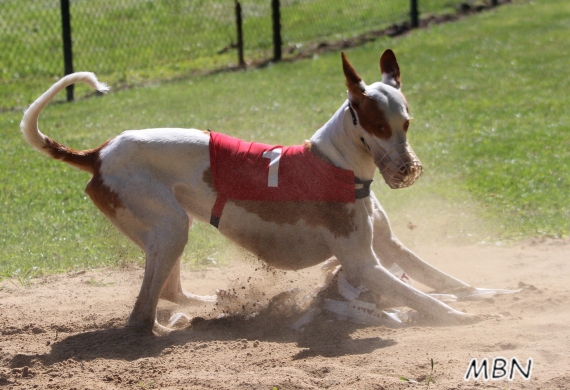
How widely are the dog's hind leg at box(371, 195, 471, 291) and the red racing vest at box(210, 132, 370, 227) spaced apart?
0.62m

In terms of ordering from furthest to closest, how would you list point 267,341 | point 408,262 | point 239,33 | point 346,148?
point 239,33 → point 408,262 → point 346,148 → point 267,341

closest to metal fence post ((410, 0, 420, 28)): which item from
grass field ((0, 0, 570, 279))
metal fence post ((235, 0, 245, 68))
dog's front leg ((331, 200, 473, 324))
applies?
grass field ((0, 0, 570, 279))

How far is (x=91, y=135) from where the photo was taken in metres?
10.5

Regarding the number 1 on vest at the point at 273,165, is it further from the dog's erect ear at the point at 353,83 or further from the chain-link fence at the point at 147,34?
the chain-link fence at the point at 147,34

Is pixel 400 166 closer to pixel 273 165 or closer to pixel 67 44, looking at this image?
pixel 273 165

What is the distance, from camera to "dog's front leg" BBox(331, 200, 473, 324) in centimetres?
492

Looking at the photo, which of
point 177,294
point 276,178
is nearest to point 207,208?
point 276,178

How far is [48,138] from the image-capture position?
5.17m

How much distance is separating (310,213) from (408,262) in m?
0.94

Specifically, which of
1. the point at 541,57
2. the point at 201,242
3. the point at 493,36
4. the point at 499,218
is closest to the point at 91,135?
the point at 201,242

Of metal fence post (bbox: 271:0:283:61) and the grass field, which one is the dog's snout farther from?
metal fence post (bbox: 271:0:283:61)

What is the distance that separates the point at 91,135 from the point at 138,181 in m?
5.71

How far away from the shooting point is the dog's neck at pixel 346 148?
4965 millimetres

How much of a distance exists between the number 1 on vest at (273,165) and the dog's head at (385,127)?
0.58 m
